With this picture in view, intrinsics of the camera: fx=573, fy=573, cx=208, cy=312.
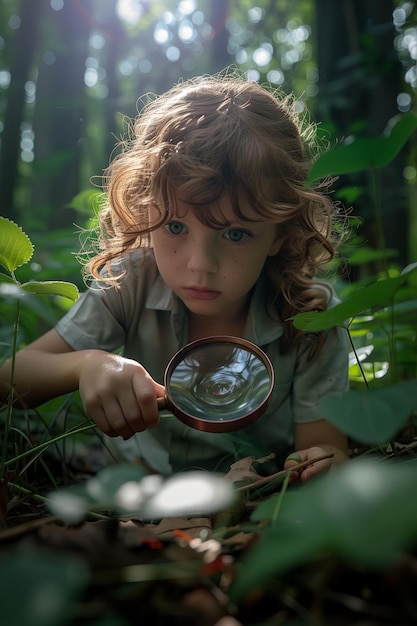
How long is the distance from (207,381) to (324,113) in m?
3.59

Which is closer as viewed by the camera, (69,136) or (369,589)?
(369,589)

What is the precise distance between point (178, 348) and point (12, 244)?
0.85 m

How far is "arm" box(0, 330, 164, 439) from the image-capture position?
1.21m

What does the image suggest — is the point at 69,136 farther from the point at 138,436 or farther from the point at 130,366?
the point at 130,366

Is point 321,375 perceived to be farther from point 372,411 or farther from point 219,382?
point 372,411

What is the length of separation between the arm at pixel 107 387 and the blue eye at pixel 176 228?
40 centimetres

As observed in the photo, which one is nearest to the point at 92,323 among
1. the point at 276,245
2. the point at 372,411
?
the point at 276,245

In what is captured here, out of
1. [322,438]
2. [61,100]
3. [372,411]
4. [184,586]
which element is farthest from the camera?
[61,100]

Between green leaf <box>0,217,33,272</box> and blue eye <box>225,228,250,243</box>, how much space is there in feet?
1.89

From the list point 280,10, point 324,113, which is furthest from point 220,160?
point 280,10

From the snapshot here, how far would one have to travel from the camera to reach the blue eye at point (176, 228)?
156cm

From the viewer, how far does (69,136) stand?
28.0 feet

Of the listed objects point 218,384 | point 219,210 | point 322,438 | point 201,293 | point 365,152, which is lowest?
point 322,438

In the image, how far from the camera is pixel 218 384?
1.37m
